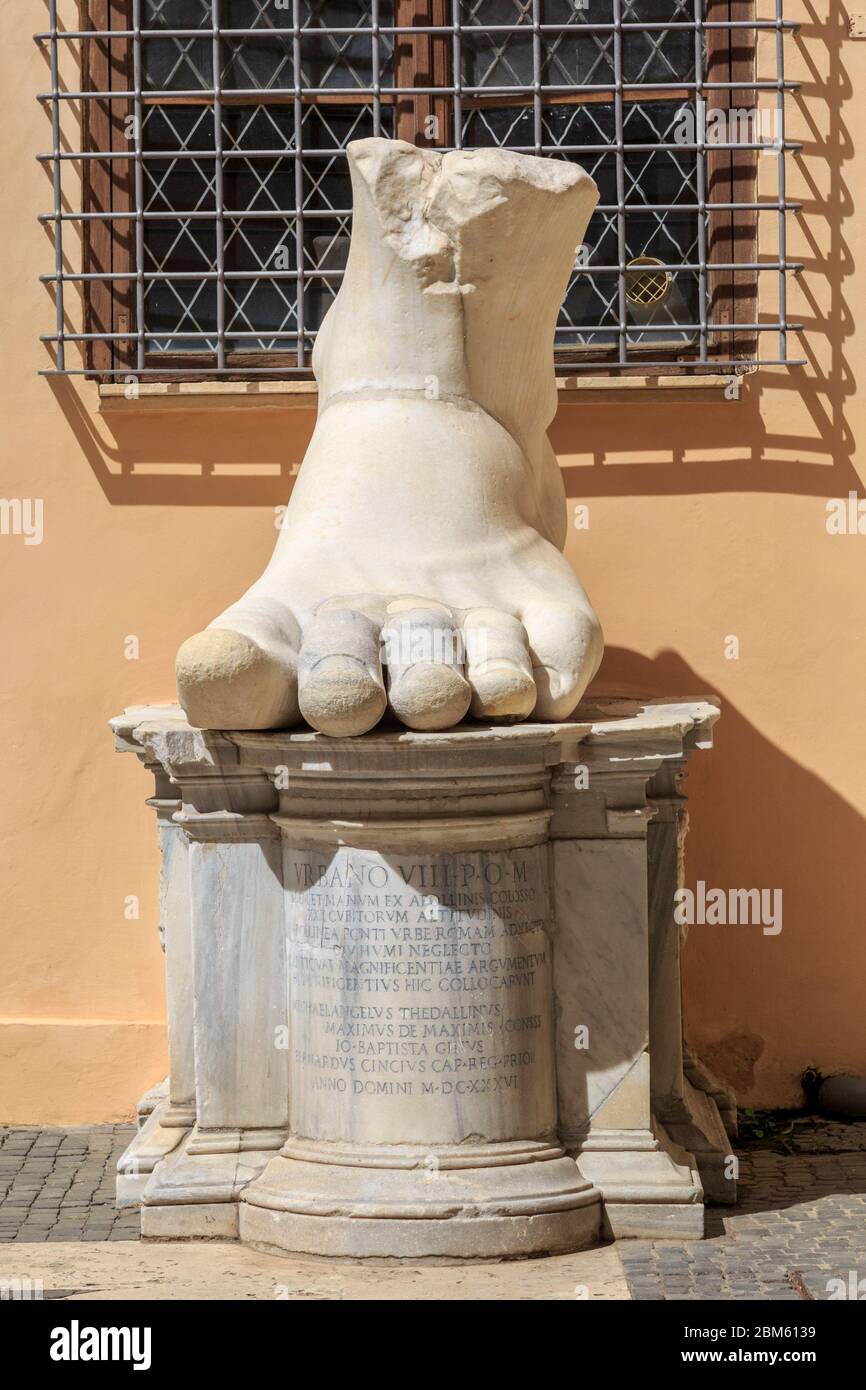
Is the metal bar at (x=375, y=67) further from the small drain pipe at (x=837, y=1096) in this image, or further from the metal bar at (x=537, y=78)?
the small drain pipe at (x=837, y=1096)

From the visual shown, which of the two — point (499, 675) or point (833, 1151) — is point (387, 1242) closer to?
point (499, 675)

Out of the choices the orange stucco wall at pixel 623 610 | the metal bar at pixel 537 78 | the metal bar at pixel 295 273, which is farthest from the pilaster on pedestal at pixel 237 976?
the metal bar at pixel 537 78

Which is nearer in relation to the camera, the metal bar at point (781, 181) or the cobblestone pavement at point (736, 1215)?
the cobblestone pavement at point (736, 1215)

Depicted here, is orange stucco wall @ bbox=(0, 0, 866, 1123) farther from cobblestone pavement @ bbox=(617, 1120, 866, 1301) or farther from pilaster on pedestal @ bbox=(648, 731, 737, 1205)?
pilaster on pedestal @ bbox=(648, 731, 737, 1205)

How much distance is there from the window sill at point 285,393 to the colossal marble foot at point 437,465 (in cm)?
80

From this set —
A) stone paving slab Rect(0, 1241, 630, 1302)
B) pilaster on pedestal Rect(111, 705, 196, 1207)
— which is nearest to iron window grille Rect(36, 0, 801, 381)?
pilaster on pedestal Rect(111, 705, 196, 1207)

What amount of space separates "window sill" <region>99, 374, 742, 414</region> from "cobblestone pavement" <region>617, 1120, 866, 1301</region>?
96.2 inches

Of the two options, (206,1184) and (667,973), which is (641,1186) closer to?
(667,973)

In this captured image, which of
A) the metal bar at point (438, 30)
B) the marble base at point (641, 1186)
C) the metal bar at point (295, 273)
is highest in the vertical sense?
the metal bar at point (438, 30)

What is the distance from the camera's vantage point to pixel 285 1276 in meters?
4.09

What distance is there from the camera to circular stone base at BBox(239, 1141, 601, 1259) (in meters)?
4.16

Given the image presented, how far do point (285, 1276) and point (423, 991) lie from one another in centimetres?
71

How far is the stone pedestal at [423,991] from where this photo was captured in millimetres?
4223

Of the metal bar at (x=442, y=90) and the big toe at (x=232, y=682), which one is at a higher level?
the metal bar at (x=442, y=90)
